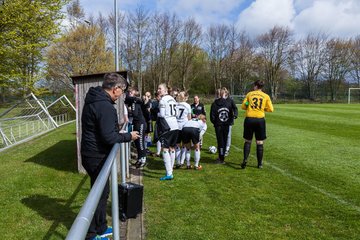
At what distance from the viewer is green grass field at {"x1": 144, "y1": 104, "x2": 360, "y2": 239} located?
4555 mm

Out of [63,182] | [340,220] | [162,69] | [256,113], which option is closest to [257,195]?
[340,220]

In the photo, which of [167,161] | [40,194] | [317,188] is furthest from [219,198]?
[40,194]

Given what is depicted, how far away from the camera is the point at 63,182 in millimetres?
6945

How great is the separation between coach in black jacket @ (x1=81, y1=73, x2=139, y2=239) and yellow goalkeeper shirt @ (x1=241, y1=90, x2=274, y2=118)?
4568 mm

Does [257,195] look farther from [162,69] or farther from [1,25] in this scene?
[162,69]

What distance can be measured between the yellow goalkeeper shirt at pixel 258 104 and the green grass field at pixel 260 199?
1374mm

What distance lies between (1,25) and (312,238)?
46.2 feet

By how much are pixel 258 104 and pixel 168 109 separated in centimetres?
226

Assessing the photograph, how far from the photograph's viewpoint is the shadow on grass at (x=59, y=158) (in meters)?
8.50

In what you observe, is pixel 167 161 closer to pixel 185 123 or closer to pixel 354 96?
pixel 185 123

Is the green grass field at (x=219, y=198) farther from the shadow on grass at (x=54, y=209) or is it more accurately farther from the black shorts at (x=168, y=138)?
the black shorts at (x=168, y=138)

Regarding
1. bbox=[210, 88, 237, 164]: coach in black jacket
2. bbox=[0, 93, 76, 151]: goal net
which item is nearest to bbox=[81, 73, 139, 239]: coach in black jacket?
bbox=[210, 88, 237, 164]: coach in black jacket

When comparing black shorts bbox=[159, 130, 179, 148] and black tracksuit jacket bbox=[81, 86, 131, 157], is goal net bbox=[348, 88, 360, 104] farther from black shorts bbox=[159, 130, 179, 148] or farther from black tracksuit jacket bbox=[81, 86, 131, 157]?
black tracksuit jacket bbox=[81, 86, 131, 157]

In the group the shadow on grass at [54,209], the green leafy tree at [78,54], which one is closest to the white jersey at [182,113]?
the shadow on grass at [54,209]
